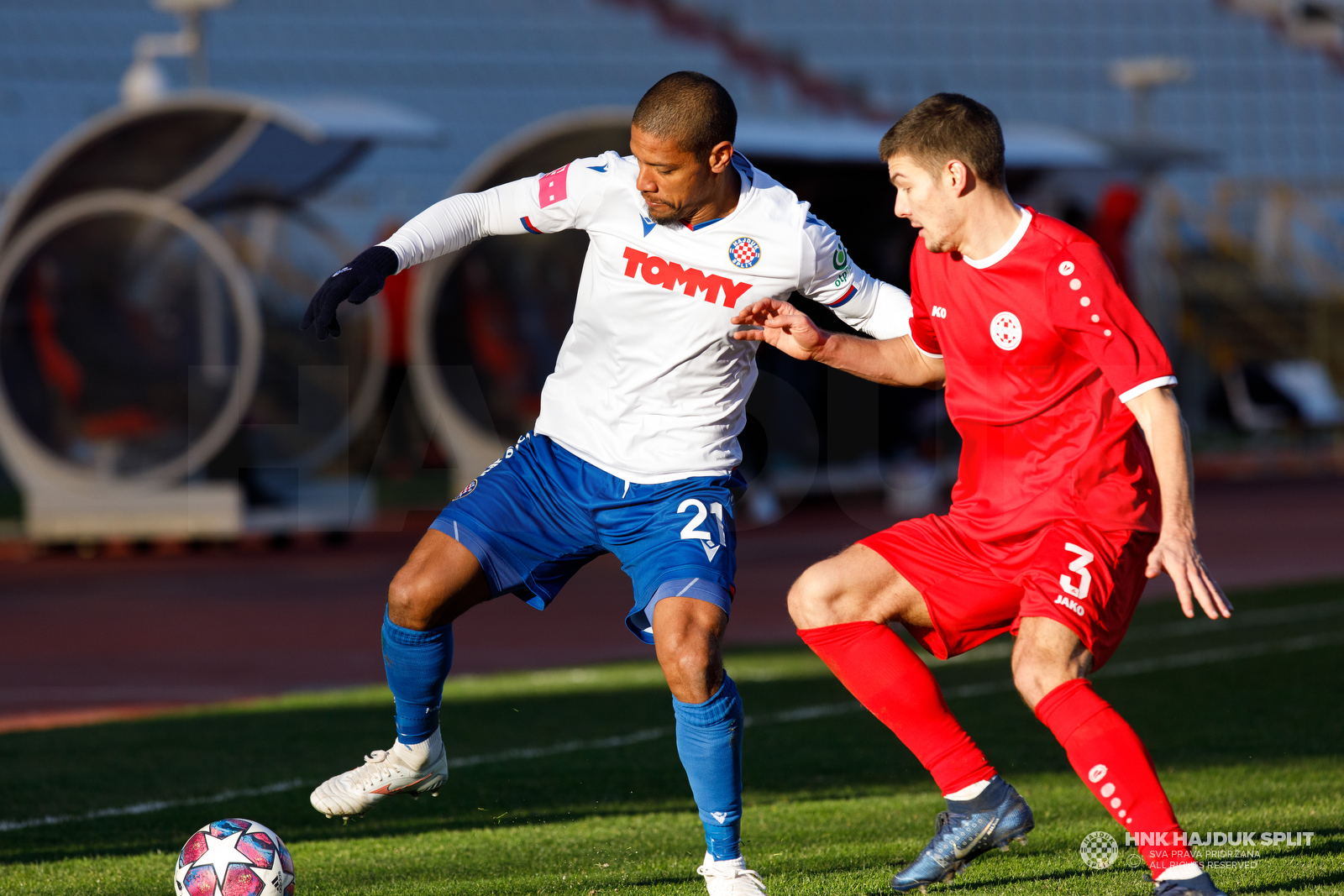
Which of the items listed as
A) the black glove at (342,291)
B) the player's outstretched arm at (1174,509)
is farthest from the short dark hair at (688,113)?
the player's outstretched arm at (1174,509)

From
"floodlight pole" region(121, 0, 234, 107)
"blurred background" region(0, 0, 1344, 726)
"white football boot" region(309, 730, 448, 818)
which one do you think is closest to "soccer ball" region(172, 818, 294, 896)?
"white football boot" region(309, 730, 448, 818)

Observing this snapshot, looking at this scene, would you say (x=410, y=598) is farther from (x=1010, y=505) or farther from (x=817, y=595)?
(x=1010, y=505)

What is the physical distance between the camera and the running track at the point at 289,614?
9.00 meters

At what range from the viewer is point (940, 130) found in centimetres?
398

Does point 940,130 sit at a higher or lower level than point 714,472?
higher

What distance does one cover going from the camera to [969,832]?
4012mm

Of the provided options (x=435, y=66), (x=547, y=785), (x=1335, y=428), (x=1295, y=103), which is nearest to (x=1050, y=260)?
(x=547, y=785)

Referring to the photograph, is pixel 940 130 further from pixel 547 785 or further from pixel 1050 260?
pixel 547 785

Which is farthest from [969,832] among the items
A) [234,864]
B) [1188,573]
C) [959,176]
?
[234,864]

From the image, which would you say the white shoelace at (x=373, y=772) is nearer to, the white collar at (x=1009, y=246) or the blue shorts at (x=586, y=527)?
the blue shorts at (x=586, y=527)

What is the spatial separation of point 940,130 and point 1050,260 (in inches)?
16.2

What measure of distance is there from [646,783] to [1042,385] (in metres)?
2.53

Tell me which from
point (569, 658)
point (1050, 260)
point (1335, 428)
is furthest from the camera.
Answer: point (1335, 428)

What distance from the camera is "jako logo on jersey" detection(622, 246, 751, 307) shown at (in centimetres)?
440
